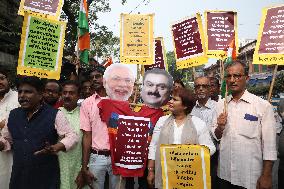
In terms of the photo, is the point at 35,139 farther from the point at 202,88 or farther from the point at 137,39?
the point at 137,39

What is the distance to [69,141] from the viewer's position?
3.21m

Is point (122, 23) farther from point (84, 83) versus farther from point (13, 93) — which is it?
point (13, 93)

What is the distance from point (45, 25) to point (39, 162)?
2.58 metres

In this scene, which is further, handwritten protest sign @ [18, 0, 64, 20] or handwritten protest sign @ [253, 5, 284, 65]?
handwritten protest sign @ [18, 0, 64, 20]

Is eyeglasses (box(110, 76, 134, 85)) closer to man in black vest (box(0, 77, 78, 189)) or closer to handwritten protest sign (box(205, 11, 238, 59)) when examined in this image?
man in black vest (box(0, 77, 78, 189))

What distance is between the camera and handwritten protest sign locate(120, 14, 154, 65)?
6.07 metres

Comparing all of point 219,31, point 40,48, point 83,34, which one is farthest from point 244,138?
point 83,34

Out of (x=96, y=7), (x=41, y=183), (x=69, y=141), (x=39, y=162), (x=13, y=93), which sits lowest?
(x=41, y=183)

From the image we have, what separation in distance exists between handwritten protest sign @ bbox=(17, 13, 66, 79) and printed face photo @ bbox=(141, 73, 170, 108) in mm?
1642

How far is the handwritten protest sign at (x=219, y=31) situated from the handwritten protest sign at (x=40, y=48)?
2556 mm

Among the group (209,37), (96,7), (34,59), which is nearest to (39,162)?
(34,59)

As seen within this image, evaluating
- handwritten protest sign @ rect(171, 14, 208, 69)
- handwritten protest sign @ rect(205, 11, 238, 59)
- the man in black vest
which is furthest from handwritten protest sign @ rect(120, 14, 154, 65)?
the man in black vest

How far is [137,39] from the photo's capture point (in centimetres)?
618

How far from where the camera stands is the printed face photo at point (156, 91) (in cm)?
402
